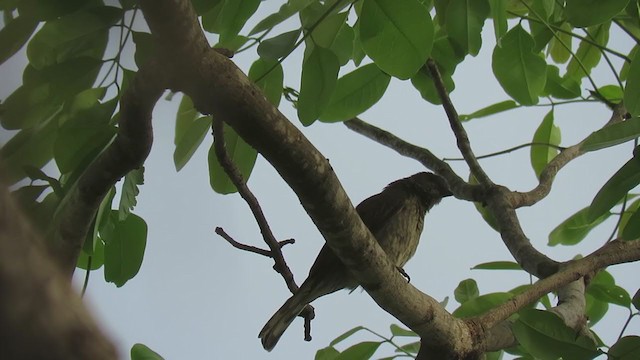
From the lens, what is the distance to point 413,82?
3281mm

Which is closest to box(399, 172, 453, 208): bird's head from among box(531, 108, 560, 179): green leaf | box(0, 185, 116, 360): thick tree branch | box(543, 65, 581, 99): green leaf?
box(531, 108, 560, 179): green leaf

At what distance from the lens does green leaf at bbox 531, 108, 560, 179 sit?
3.56 metres

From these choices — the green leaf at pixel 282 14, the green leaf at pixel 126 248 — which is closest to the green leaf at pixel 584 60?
the green leaf at pixel 282 14

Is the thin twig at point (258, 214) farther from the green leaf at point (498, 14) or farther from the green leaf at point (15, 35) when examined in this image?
the green leaf at point (498, 14)

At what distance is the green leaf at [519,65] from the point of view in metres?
2.64

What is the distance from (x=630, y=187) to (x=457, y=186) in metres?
1.29

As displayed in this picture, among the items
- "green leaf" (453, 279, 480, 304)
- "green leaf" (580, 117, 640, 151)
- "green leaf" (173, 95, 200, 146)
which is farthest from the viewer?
"green leaf" (453, 279, 480, 304)

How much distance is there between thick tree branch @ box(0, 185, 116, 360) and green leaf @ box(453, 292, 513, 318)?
2.49m

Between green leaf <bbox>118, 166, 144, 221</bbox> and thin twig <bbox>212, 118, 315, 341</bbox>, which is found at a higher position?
thin twig <bbox>212, 118, 315, 341</bbox>

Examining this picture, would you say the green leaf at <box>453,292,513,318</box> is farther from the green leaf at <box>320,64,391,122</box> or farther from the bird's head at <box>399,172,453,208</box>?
the bird's head at <box>399,172,453,208</box>

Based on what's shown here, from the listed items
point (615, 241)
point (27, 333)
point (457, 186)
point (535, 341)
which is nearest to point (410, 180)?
point (457, 186)

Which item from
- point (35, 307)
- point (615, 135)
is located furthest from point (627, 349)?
point (35, 307)

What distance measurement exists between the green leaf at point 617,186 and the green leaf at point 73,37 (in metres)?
1.43

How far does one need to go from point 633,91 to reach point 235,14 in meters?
1.17
